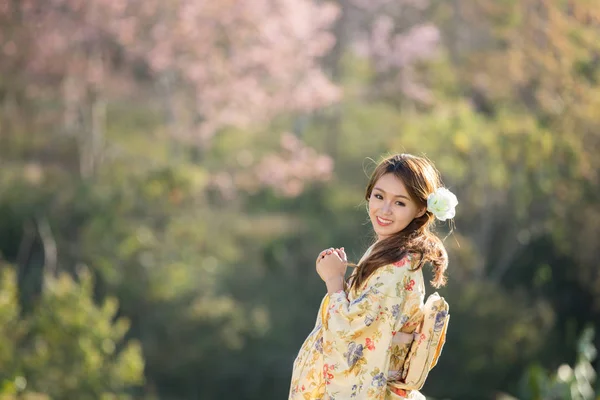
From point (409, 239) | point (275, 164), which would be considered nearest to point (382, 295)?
point (409, 239)

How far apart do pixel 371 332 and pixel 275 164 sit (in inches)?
282

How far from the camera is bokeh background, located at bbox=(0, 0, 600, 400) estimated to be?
786cm

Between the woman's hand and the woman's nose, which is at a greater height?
the woman's nose

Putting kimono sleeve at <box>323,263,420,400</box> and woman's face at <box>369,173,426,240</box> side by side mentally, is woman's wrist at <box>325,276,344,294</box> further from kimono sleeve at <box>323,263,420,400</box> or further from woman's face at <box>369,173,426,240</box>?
woman's face at <box>369,173,426,240</box>

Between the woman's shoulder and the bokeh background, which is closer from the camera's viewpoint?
the woman's shoulder

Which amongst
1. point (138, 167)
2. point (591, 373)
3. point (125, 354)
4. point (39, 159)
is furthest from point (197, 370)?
point (591, 373)

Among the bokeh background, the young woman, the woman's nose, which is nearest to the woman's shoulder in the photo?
the young woman

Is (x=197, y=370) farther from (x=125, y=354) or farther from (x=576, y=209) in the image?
(x=576, y=209)

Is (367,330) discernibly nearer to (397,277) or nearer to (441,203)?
(397,277)

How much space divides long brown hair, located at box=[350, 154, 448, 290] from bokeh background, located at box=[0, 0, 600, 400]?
5.08m

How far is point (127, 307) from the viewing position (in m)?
8.45

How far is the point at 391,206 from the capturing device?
6.99ft

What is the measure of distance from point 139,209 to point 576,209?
14.2ft

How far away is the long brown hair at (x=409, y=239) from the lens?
2107 millimetres
